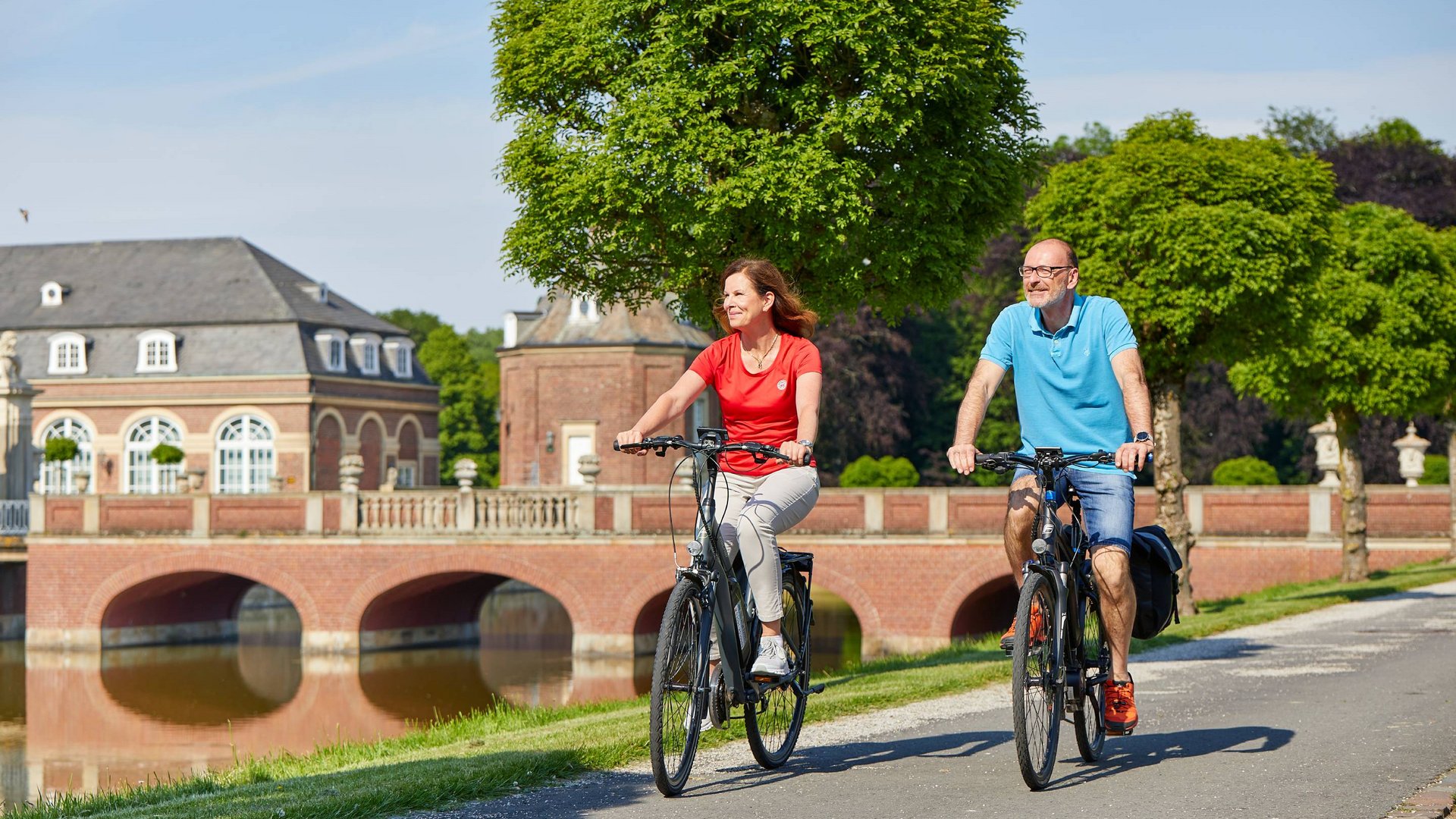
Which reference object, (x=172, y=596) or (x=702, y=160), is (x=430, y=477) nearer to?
(x=172, y=596)

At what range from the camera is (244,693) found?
28.4 metres

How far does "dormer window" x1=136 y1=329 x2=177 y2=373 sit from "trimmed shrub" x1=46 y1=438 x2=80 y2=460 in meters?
7.42

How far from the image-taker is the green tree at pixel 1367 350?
80.1 ft

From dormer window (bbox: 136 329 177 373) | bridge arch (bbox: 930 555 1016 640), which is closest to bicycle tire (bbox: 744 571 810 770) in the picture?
bridge arch (bbox: 930 555 1016 640)

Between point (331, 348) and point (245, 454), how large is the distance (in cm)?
Answer: 406

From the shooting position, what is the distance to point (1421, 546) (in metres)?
26.7

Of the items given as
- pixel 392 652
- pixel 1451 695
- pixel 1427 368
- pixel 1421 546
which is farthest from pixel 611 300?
pixel 392 652

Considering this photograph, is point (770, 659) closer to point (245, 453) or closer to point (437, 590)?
point (437, 590)

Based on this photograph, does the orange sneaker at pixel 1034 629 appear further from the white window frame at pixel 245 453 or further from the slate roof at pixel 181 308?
the white window frame at pixel 245 453

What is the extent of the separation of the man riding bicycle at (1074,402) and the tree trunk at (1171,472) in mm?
12791

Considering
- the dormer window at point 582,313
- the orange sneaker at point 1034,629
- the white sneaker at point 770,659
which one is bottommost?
the white sneaker at point 770,659

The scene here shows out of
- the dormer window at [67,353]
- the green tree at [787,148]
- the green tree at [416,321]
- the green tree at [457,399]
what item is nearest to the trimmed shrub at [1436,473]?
the green tree at [787,148]

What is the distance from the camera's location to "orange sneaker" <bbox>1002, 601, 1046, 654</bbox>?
17.9 feet

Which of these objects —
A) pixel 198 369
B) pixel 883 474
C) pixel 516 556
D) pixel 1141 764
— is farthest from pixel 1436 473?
pixel 198 369
